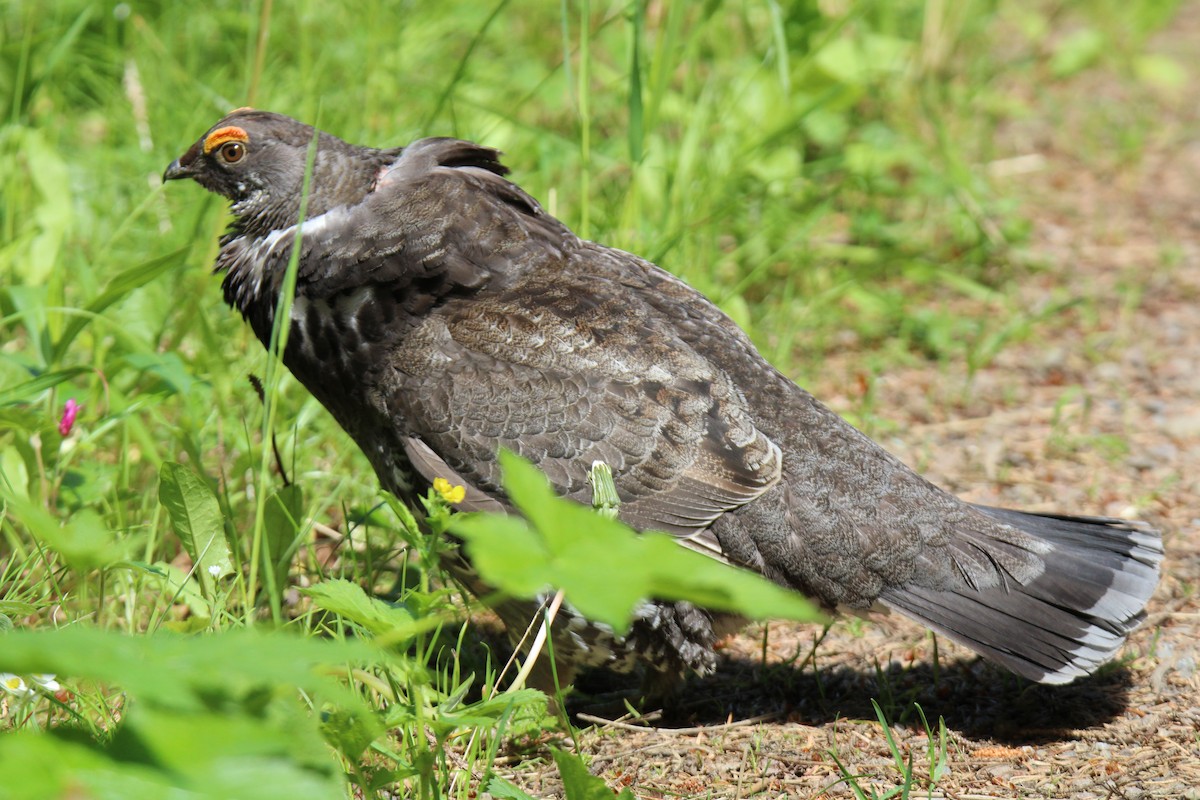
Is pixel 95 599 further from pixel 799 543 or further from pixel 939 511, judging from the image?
pixel 939 511

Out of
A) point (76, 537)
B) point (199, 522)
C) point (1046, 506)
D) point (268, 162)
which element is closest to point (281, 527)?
point (199, 522)

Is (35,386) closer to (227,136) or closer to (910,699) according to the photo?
(227,136)

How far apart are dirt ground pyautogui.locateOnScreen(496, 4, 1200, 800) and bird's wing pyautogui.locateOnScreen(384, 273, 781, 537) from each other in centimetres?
68

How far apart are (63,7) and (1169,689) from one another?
20.4 ft

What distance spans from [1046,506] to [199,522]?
3.15 metres

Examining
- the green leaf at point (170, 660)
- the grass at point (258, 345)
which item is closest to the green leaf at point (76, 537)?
the grass at point (258, 345)

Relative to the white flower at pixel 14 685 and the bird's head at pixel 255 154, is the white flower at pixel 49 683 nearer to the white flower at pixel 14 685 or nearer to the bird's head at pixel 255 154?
the white flower at pixel 14 685

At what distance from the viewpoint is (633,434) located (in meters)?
3.44

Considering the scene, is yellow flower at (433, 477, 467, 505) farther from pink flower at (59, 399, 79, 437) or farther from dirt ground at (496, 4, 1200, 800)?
pink flower at (59, 399, 79, 437)

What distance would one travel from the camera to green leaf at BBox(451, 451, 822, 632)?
1656 mm

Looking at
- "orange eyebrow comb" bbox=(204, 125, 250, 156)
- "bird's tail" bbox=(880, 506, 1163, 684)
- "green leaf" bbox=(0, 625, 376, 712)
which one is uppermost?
"orange eyebrow comb" bbox=(204, 125, 250, 156)

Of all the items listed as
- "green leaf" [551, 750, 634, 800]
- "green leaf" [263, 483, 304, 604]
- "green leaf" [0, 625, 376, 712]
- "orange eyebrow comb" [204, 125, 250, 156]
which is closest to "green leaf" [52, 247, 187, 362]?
"orange eyebrow comb" [204, 125, 250, 156]

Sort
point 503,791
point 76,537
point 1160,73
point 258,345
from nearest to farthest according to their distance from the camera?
point 76,537, point 503,791, point 258,345, point 1160,73

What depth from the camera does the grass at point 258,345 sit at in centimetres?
258
